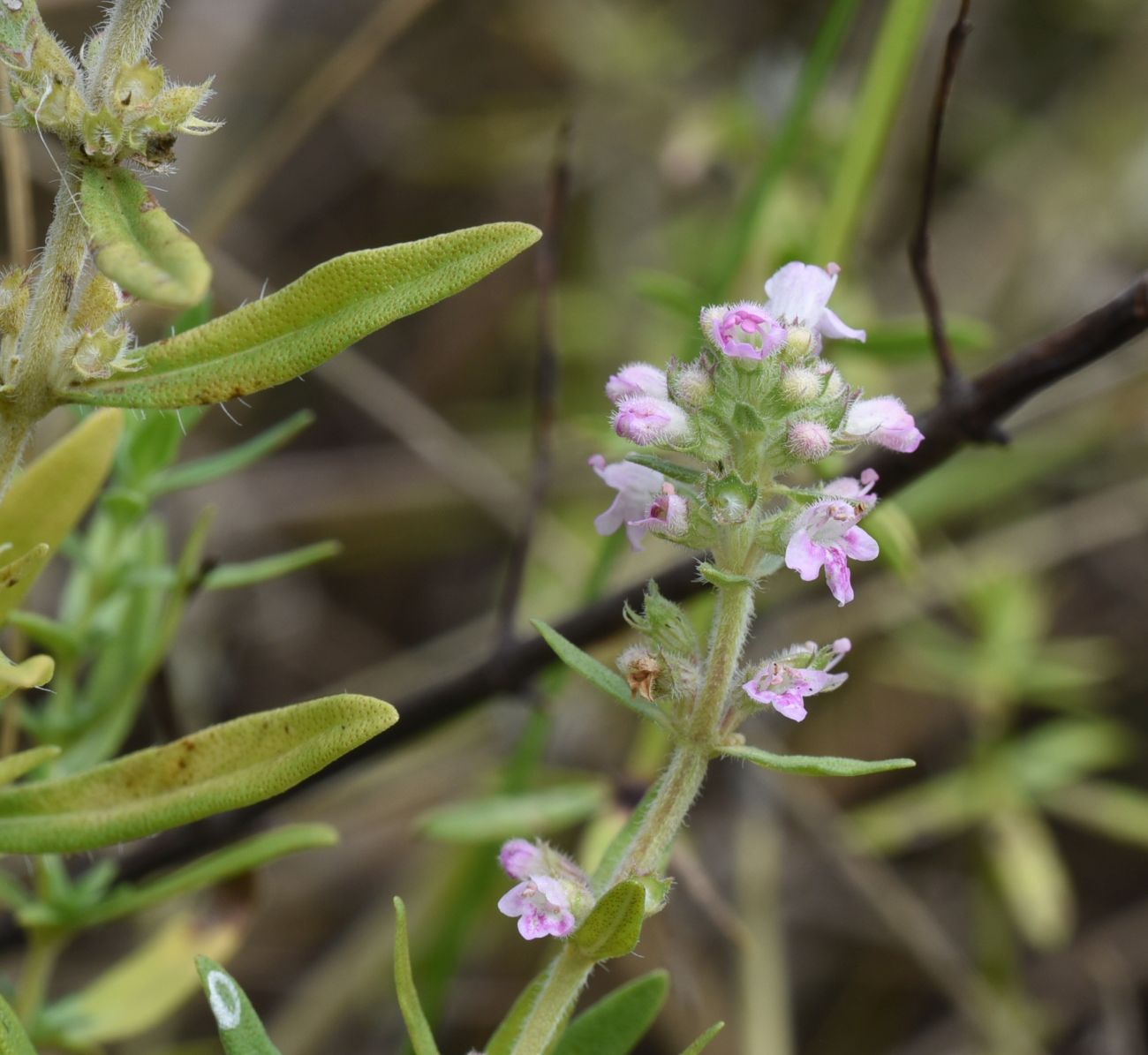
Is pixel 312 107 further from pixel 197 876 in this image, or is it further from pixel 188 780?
pixel 188 780

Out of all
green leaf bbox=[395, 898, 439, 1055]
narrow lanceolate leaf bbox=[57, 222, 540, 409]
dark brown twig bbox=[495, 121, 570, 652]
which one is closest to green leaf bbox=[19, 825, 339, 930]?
green leaf bbox=[395, 898, 439, 1055]

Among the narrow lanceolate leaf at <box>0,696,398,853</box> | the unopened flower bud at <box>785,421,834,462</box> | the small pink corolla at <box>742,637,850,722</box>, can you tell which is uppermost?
the unopened flower bud at <box>785,421,834,462</box>

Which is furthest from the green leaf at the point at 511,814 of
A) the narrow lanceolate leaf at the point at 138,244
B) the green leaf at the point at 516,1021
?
the narrow lanceolate leaf at the point at 138,244

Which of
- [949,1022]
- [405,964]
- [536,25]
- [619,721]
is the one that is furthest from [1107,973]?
[536,25]

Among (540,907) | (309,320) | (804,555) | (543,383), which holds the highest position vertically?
(543,383)

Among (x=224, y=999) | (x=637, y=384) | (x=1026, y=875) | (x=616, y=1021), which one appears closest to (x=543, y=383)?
(x=637, y=384)

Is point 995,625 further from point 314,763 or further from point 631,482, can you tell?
point 314,763

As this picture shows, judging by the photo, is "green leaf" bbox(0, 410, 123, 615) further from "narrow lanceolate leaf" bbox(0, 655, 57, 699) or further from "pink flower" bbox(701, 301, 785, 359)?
"pink flower" bbox(701, 301, 785, 359)
